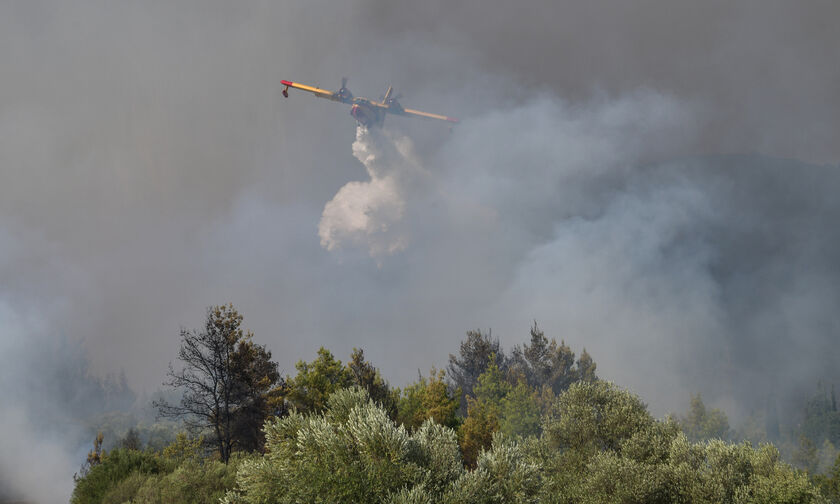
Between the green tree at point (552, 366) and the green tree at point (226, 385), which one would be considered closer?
the green tree at point (226, 385)

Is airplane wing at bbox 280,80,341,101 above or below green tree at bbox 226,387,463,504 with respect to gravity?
above

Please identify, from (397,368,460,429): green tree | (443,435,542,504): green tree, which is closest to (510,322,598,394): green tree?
(397,368,460,429): green tree

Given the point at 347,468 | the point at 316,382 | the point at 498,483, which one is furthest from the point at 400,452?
the point at 316,382

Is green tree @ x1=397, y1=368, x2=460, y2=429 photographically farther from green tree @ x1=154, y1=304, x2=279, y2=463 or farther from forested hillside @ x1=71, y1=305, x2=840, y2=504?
green tree @ x1=154, y1=304, x2=279, y2=463

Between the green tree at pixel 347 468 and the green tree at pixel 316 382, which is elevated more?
the green tree at pixel 316 382

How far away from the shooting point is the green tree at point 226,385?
157 ft

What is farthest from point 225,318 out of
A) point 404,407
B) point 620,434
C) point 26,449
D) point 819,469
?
point 26,449

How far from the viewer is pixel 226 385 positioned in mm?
48594

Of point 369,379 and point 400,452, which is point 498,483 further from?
point 369,379

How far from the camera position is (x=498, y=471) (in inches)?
963

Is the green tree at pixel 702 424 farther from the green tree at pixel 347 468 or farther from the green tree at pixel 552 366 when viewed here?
the green tree at pixel 347 468

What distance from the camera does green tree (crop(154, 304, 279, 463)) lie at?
157 ft

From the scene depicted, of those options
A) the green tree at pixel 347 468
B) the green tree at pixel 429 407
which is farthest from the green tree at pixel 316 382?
the green tree at pixel 347 468

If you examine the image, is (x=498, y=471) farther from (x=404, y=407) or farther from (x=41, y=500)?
(x=41, y=500)
